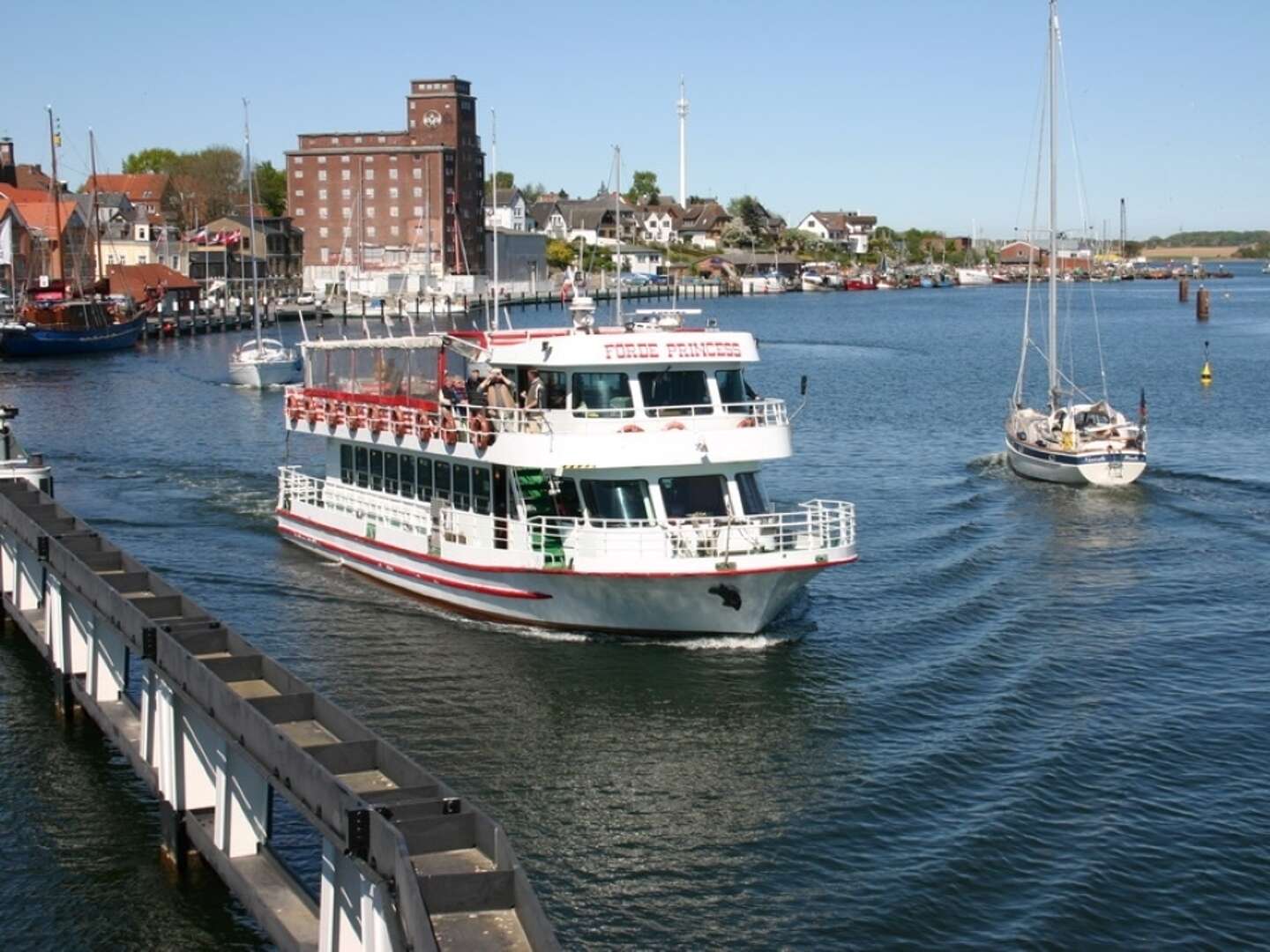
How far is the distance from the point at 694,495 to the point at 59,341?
81.2 m

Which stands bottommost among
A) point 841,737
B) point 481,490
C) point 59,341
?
point 841,737

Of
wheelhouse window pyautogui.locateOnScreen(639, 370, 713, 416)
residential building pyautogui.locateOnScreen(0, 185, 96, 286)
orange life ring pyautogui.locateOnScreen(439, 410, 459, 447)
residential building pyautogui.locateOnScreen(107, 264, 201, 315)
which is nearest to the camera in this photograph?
wheelhouse window pyautogui.locateOnScreen(639, 370, 713, 416)

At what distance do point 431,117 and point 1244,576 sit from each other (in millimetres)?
133956

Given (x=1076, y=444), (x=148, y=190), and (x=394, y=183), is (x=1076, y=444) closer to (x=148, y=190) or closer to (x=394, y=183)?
(x=394, y=183)

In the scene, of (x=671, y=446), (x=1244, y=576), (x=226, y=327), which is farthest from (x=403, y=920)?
(x=226, y=327)

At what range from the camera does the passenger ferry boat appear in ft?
90.4

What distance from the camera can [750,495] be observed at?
29266mm

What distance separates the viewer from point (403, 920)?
1248 cm

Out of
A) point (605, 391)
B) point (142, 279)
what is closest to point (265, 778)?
point (605, 391)

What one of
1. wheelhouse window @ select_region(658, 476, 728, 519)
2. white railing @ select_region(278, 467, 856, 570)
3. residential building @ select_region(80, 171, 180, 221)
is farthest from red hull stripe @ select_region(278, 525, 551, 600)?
residential building @ select_region(80, 171, 180, 221)

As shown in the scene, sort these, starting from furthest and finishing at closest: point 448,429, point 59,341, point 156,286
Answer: point 156,286 < point 59,341 < point 448,429

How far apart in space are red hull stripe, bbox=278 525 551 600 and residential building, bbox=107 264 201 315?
9517cm

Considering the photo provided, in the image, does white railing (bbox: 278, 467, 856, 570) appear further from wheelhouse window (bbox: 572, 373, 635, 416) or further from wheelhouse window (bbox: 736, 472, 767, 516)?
wheelhouse window (bbox: 572, 373, 635, 416)

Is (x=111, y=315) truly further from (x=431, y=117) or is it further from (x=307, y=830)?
(x=307, y=830)
